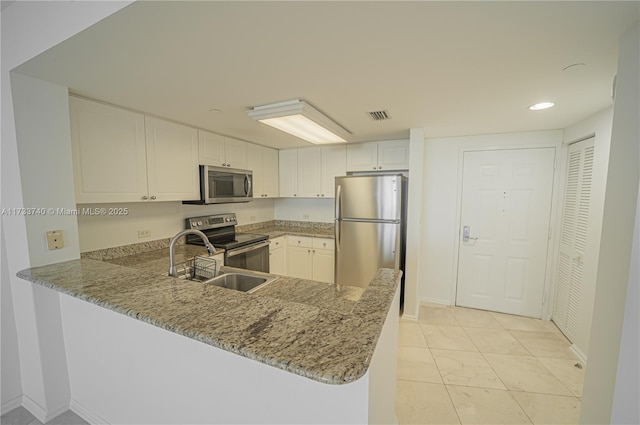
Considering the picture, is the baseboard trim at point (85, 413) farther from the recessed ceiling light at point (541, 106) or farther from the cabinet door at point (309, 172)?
the recessed ceiling light at point (541, 106)

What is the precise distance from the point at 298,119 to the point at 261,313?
1.69 metres

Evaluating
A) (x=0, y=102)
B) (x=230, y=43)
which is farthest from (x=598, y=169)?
(x=0, y=102)

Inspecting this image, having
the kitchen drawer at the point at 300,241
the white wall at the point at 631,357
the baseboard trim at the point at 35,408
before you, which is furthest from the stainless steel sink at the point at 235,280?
the kitchen drawer at the point at 300,241

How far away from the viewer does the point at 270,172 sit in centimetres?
392

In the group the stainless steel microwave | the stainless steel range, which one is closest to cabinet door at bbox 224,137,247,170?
the stainless steel microwave

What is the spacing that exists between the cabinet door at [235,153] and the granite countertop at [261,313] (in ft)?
6.10

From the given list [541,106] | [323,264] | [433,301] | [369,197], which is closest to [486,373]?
[433,301]

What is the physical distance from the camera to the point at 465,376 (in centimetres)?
206

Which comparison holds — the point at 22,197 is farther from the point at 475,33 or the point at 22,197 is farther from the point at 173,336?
the point at 475,33

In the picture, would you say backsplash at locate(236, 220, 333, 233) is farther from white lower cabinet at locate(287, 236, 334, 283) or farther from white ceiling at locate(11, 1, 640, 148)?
white ceiling at locate(11, 1, 640, 148)

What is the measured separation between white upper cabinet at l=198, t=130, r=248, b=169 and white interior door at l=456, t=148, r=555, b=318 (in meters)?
2.89

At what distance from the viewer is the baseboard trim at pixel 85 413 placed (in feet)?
5.00

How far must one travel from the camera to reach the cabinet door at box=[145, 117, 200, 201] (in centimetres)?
233

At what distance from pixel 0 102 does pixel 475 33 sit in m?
2.61
